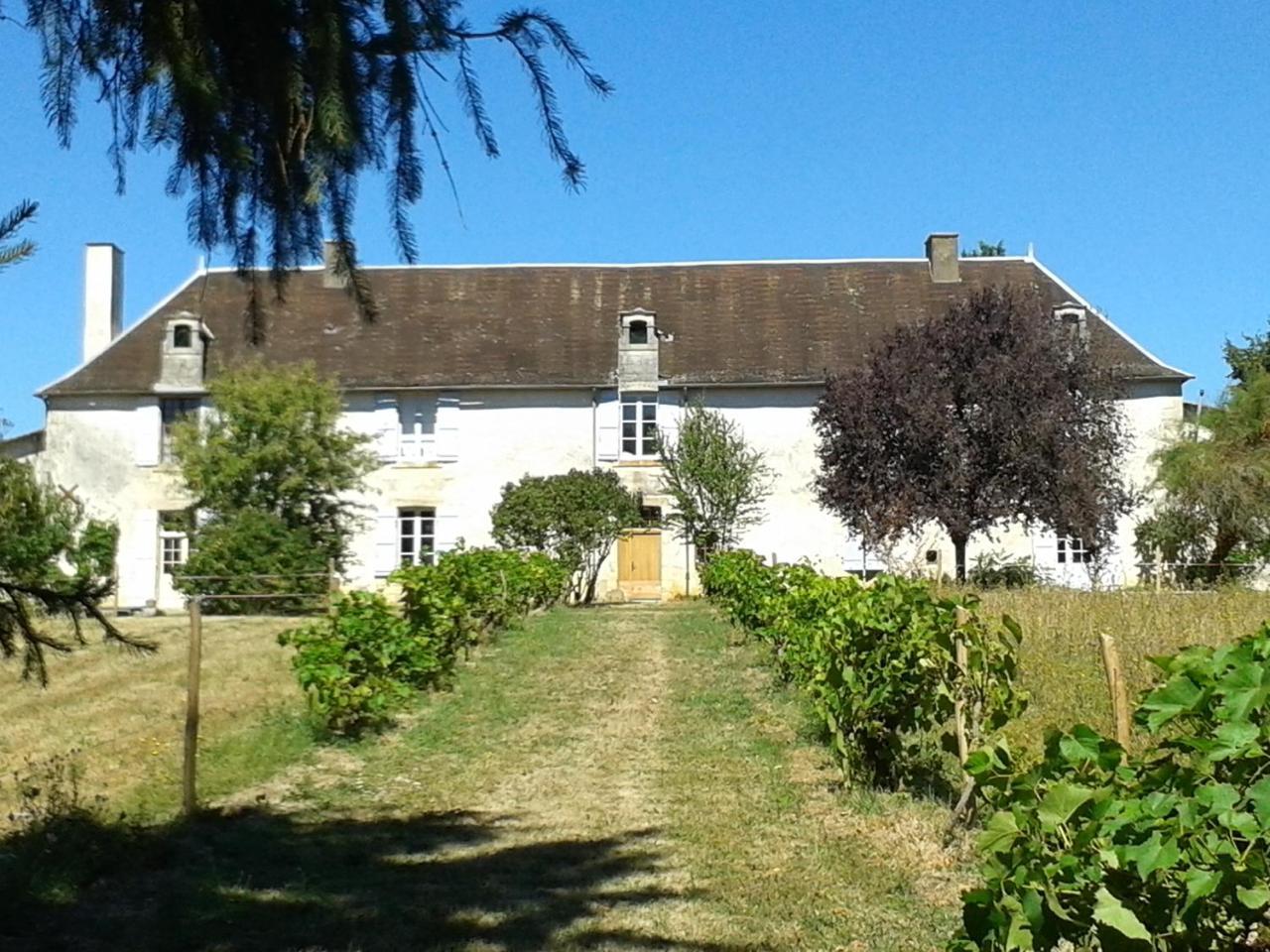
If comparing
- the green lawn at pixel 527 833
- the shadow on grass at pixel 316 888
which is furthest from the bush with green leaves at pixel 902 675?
the shadow on grass at pixel 316 888

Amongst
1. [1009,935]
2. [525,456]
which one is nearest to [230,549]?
[525,456]

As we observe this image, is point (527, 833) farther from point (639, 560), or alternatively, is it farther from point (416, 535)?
point (416, 535)

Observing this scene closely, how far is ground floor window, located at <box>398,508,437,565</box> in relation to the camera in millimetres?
30406

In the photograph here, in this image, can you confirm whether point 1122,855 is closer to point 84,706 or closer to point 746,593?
point 84,706

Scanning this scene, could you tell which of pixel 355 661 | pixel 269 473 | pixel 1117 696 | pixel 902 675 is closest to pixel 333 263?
pixel 1117 696

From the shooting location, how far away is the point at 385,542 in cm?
3034

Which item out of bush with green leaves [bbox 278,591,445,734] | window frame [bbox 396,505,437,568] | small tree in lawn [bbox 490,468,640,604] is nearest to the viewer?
bush with green leaves [bbox 278,591,445,734]

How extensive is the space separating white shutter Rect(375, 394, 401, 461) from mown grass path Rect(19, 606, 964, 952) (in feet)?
64.5

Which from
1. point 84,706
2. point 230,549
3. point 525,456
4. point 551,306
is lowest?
point 84,706

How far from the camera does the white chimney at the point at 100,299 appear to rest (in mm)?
31828

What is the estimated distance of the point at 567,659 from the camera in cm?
1606

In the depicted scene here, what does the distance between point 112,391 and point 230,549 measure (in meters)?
8.32

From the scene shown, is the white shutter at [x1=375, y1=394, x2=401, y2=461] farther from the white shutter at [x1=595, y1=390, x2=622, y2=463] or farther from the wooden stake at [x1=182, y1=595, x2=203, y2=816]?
the wooden stake at [x1=182, y1=595, x2=203, y2=816]

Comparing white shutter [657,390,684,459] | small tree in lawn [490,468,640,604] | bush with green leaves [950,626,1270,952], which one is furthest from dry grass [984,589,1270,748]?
white shutter [657,390,684,459]
